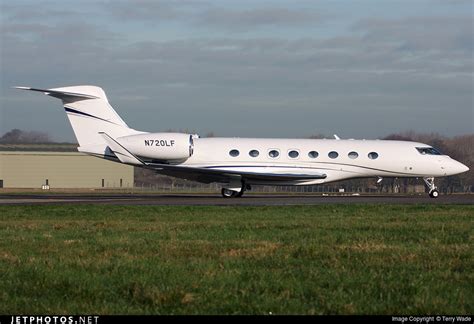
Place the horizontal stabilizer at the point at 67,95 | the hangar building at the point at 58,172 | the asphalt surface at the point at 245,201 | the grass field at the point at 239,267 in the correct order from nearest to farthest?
the grass field at the point at 239,267
the asphalt surface at the point at 245,201
the horizontal stabilizer at the point at 67,95
the hangar building at the point at 58,172

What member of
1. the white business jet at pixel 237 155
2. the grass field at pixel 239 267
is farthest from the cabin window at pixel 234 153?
the grass field at pixel 239 267

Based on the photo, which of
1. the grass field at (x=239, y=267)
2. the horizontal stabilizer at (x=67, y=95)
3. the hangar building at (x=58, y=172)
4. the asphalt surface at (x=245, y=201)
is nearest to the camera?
the grass field at (x=239, y=267)

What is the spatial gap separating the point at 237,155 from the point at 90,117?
21.4ft

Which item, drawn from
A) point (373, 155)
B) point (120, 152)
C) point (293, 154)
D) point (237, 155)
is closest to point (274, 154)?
point (293, 154)

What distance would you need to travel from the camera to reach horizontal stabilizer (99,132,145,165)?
34.6m

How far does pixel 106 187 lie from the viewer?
82.3 metres

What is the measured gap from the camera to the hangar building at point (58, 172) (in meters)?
81.3

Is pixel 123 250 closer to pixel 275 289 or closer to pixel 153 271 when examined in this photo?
pixel 153 271

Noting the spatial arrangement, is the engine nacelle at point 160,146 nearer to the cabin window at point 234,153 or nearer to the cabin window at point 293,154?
the cabin window at point 234,153

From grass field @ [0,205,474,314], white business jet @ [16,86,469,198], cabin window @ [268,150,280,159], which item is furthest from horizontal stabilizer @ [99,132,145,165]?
grass field @ [0,205,474,314]

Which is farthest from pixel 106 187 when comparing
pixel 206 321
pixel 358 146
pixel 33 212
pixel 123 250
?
pixel 206 321

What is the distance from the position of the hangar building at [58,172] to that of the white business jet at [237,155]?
150 feet

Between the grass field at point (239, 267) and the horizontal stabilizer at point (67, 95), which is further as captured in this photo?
the horizontal stabilizer at point (67, 95)

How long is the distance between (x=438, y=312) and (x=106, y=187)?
249ft
